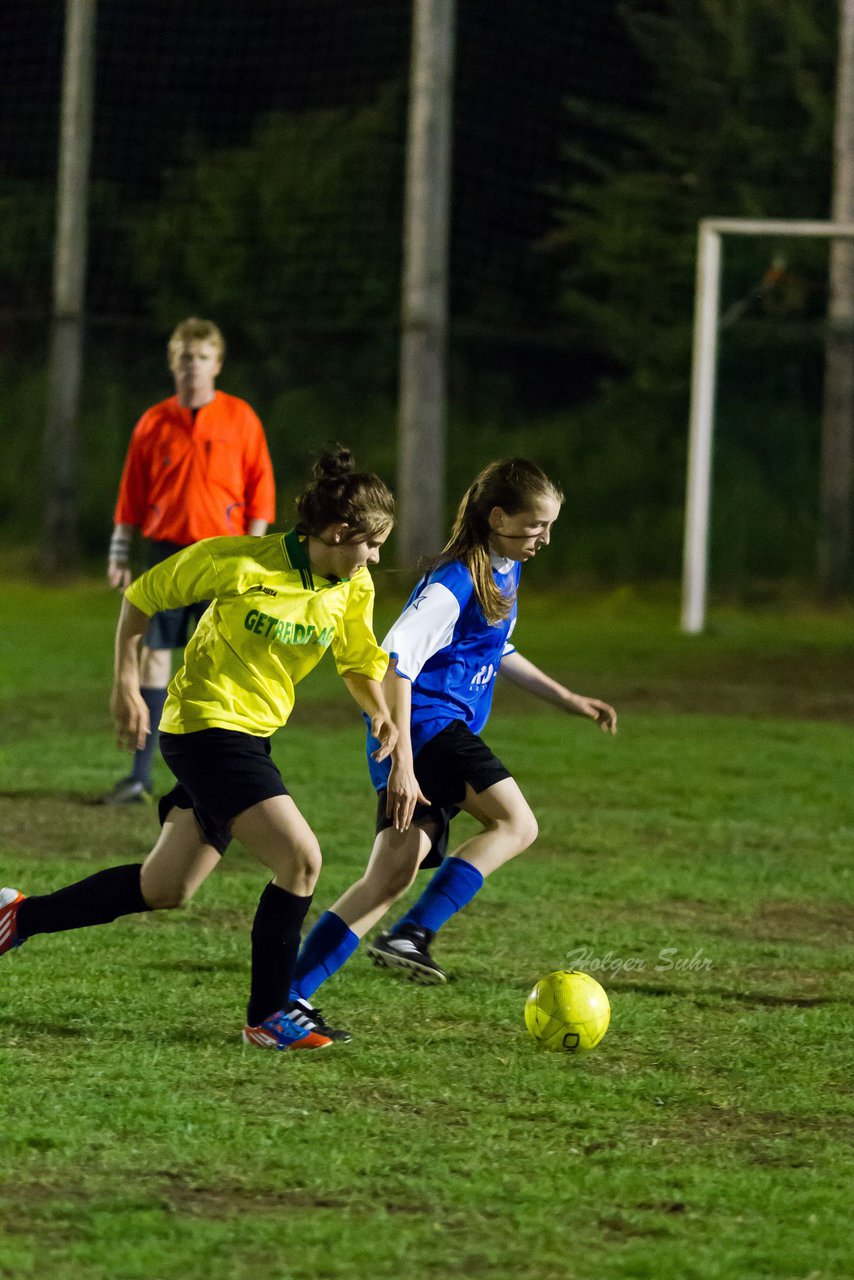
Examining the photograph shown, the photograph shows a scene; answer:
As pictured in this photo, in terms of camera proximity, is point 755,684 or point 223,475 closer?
point 223,475

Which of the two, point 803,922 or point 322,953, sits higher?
point 322,953

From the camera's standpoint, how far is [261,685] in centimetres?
445

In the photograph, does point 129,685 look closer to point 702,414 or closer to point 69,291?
point 702,414

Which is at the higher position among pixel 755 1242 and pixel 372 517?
pixel 372 517

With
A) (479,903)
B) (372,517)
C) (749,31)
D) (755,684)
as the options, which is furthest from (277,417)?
(372,517)

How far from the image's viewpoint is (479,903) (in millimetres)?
6172

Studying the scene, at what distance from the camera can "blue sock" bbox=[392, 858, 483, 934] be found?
16.8ft

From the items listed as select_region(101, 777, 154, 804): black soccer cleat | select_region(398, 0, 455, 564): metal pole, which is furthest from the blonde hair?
select_region(398, 0, 455, 564): metal pole

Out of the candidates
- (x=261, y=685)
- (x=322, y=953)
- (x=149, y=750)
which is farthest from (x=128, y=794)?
(x=261, y=685)

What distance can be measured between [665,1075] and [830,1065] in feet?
1.38

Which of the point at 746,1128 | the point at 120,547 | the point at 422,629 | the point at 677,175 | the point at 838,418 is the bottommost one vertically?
the point at 746,1128

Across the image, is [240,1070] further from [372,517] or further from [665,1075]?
[372,517]

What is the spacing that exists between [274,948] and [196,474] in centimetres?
356

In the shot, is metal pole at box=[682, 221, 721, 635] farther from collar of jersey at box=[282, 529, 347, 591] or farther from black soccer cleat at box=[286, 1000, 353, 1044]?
black soccer cleat at box=[286, 1000, 353, 1044]
